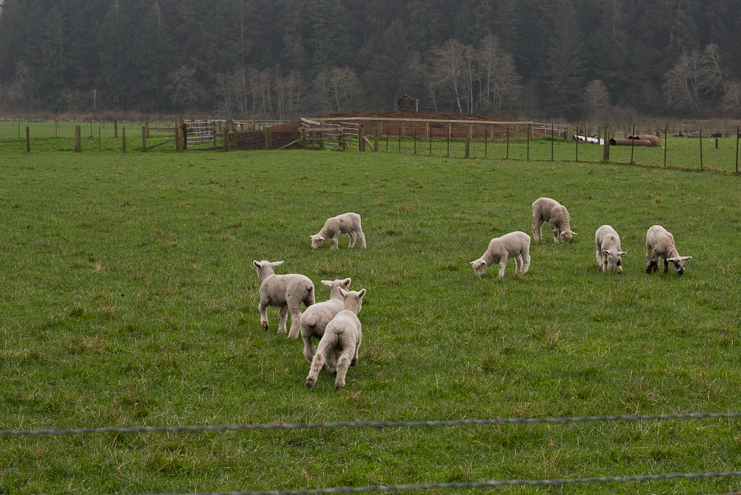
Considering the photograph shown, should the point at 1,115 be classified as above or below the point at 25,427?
above

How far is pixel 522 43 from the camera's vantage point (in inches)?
4828

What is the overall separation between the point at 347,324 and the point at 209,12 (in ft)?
441

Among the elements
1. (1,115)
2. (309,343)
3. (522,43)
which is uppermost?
(522,43)

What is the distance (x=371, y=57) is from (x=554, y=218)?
118 m

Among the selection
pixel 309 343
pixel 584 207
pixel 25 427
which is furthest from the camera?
pixel 584 207

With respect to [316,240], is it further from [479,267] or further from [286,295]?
[286,295]

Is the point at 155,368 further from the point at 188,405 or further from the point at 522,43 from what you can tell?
the point at 522,43

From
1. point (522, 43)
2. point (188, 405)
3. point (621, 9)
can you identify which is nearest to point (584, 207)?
point (188, 405)

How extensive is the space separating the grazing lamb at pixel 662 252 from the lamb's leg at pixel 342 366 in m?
7.19

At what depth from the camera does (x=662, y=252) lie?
1187 centimetres

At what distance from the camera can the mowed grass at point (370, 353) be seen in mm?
5430

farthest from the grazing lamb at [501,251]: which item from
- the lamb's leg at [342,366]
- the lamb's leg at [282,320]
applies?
the lamb's leg at [342,366]

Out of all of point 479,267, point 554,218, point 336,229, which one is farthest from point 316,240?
point 554,218

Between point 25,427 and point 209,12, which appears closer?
point 25,427
